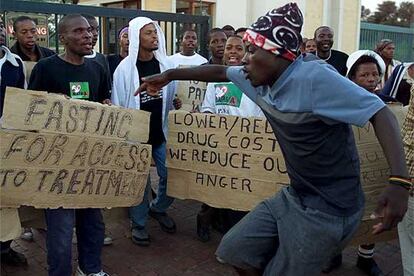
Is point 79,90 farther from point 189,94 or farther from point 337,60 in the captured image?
point 337,60

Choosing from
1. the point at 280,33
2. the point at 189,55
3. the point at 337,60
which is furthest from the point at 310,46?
the point at 280,33

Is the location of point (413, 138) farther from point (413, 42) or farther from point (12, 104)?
point (413, 42)

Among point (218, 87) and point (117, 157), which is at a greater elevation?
point (218, 87)

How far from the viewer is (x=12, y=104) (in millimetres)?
2838

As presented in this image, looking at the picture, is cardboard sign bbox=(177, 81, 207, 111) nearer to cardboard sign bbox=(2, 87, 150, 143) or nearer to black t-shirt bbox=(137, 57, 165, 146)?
black t-shirt bbox=(137, 57, 165, 146)

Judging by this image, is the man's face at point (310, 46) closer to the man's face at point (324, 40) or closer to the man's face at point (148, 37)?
the man's face at point (324, 40)

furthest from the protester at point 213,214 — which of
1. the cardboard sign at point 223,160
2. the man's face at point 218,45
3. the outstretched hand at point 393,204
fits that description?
the outstretched hand at point 393,204

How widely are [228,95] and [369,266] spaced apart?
6.06ft

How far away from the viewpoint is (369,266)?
3.88 meters

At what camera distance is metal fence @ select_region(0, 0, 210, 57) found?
5281 mm

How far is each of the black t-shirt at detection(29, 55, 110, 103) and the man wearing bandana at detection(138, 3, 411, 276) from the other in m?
1.47

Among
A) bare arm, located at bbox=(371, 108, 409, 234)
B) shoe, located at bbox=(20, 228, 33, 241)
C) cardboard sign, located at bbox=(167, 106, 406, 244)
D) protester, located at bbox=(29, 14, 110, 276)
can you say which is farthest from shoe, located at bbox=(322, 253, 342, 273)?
shoe, located at bbox=(20, 228, 33, 241)

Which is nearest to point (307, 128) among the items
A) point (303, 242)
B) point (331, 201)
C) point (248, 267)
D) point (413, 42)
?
point (331, 201)

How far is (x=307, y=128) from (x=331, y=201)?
15.1 inches
